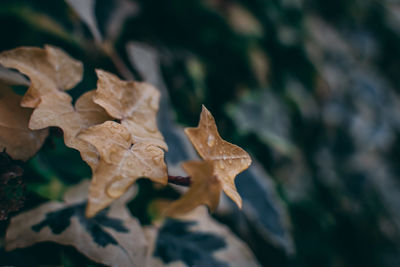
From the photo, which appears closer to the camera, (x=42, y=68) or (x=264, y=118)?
(x=42, y=68)

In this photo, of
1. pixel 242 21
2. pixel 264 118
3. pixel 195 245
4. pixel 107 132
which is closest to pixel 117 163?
pixel 107 132

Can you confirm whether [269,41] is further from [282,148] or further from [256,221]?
[256,221]

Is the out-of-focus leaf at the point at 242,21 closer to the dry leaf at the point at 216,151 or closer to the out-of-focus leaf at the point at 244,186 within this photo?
the out-of-focus leaf at the point at 244,186

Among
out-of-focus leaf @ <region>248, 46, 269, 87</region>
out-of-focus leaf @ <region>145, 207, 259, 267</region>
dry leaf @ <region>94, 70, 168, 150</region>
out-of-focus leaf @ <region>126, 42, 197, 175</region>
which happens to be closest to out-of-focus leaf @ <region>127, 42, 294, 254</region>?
out-of-focus leaf @ <region>126, 42, 197, 175</region>

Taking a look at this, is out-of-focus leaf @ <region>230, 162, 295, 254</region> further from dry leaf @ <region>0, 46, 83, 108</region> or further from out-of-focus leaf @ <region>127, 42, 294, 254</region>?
dry leaf @ <region>0, 46, 83, 108</region>

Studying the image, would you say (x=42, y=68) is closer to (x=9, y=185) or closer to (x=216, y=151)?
(x=9, y=185)
